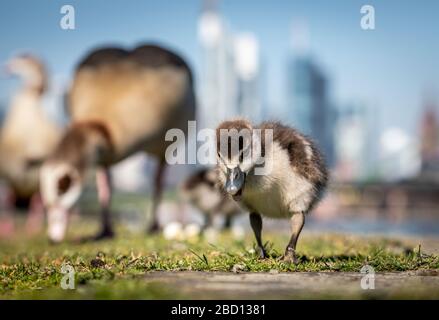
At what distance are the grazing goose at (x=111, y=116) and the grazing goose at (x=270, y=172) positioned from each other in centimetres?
489

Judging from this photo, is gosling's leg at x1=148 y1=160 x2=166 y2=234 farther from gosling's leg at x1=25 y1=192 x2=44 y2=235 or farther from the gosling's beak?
the gosling's beak

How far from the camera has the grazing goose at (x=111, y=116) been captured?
10312mm

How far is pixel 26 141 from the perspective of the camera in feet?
57.9

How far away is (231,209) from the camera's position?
13133 millimetres

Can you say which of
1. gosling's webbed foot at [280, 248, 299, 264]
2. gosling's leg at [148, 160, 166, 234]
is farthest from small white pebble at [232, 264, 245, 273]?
gosling's leg at [148, 160, 166, 234]

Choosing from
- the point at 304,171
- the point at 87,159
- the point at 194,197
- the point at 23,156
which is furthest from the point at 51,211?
the point at 23,156

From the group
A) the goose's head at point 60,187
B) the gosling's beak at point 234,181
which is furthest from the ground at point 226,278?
the goose's head at point 60,187

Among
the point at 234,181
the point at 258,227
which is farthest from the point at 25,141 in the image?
the point at 234,181

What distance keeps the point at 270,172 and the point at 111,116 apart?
5.94 metres

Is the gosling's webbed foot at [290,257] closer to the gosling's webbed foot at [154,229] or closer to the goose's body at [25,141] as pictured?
the gosling's webbed foot at [154,229]

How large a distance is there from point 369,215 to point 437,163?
159 ft

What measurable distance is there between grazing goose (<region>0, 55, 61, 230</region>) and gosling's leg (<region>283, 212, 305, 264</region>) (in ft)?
39.5

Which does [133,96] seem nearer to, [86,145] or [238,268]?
[86,145]
